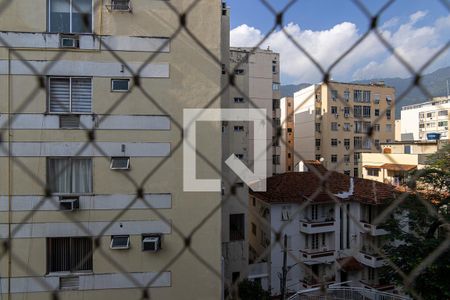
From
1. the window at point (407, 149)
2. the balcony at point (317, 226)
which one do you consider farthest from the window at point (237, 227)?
the window at point (407, 149)

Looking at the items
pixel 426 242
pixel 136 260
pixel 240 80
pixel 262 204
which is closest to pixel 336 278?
pixel 262 204

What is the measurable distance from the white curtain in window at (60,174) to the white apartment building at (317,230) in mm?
3074

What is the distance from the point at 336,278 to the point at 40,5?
534cm

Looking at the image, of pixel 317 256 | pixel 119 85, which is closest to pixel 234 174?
pixel 119 85

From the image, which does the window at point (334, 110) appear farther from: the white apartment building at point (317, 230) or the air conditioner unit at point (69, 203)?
the air conditioner unit at point (69, 203)

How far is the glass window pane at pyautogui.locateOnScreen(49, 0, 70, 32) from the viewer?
2180 mm

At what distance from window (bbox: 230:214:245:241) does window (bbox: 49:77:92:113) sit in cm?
245

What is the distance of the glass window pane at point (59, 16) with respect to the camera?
85.8 inches

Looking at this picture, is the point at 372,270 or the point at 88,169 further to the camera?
the point at 372,270

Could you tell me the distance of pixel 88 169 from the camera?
7.36 ft

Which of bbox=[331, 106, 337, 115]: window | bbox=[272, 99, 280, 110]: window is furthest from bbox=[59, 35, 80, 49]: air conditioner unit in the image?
bbox=[331, 106, 337, 115]: window

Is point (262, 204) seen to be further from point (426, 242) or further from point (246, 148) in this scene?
point (426, 242)

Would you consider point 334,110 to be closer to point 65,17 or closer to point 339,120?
point 339,120

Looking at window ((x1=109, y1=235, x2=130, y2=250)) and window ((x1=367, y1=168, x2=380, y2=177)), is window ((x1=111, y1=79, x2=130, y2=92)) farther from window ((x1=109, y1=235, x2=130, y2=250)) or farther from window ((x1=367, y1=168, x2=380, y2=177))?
window ((x1=367, y1=168, x2=380, y2=177))
